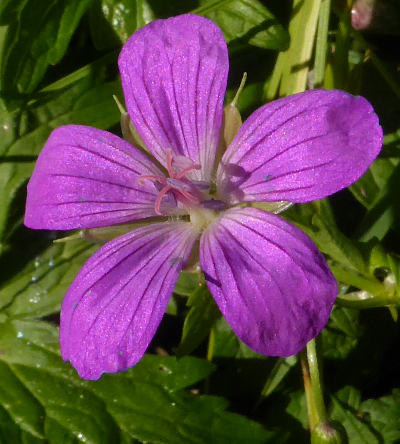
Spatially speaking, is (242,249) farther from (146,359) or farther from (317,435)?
(146,359)

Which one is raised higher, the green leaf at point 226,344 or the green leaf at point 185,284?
the green leaf at point 185,284

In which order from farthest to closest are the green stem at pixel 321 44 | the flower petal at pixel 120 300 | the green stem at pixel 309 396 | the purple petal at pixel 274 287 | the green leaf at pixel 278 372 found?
the green leaf at pixel 278 372 → the green stem at pixel 321 44 → the green stem at pixel 309 396 → the flower petal at pixel 120 300 → the purple petal at pixel 274 287

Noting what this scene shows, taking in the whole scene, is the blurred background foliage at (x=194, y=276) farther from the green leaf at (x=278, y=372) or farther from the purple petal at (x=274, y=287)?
the purple petal at (x=274, y=287)

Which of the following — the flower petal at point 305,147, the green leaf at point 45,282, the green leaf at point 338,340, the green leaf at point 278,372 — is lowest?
the green leaf at point 278,372

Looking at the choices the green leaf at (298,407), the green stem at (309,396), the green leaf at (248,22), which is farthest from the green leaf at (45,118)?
the green leaf at (298,407)

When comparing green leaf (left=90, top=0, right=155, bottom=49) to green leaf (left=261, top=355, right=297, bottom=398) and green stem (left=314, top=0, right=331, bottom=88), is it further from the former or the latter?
green leaf (left=261, top=355, right=297, bottom=398)

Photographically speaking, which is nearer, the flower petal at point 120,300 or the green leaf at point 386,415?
the flower petal at point 120,300

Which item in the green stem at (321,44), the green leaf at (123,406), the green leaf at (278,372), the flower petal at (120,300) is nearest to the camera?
the flower petal at (120,300)

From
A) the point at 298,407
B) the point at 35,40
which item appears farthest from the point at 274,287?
the point at 35,40
